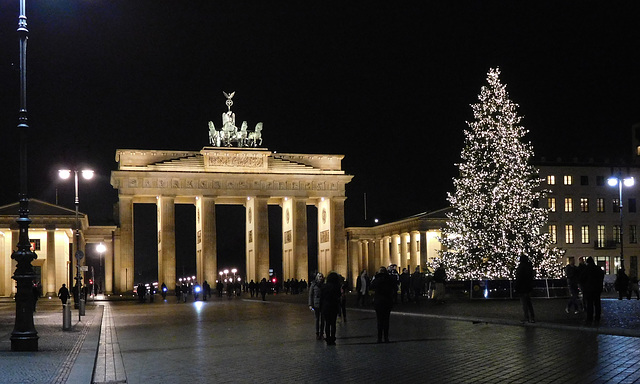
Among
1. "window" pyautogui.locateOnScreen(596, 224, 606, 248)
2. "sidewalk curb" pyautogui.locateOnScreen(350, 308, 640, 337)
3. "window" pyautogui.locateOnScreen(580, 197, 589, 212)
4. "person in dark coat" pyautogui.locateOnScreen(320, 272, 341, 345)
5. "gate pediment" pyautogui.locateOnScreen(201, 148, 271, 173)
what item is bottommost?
"sidewalk curb" pyautogui.locateOnScreen(350, 308, 640, 337)

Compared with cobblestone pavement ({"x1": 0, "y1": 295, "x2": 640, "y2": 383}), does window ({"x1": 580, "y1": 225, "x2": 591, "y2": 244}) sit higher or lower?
higher

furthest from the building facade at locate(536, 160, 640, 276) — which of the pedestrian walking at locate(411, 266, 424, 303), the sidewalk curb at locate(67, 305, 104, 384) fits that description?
the sidewalk curb at locate(67, 305, 104, 384)

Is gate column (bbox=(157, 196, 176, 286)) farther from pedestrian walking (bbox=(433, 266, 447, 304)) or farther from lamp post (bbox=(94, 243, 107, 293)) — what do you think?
pedestrian walking (bbox=(433, 266, 447, 304))

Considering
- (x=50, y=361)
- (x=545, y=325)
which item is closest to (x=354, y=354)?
(x=50, y=361)

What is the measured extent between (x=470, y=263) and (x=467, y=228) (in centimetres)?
193

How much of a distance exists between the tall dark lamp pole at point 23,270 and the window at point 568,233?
240 feet

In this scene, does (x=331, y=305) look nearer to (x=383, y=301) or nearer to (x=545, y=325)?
(x=383, y=301)

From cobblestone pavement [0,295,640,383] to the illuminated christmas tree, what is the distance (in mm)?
16183

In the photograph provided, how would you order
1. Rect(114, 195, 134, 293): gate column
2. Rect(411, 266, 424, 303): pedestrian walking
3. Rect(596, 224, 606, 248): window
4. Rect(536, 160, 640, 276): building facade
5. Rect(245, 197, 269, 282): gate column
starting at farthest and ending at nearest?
1. Rect(245, 197, 269, 282): gate column
2. Rect(596, 224, 606, 248): window
3. Rect(536, 160, 640, 276): building facade
4. Rect(114, 195, 134, 293): gate column
5. Rect(411, 266, 424, 303): pedestrian walking

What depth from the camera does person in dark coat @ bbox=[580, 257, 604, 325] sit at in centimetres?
2414

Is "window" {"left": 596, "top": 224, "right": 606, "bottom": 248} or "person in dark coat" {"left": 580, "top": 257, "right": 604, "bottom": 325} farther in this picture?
"window" {"left": 596, "top": 224, "right": 606, "bottom": 248}

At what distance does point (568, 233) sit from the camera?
8700 centimetres

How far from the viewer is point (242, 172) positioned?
88.8 m

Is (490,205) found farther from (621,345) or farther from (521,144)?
(621,345)
